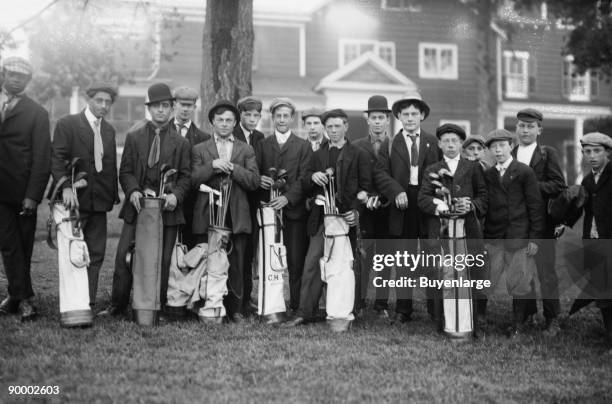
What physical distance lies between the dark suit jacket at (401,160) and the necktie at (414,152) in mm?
29

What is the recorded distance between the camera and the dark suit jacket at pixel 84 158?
20.0ft

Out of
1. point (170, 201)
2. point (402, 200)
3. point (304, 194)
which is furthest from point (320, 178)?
point (170, 201)

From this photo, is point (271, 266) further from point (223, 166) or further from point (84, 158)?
point (84, 158)

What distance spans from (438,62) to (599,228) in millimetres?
21374

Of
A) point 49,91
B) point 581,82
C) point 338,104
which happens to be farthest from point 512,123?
point 49,91

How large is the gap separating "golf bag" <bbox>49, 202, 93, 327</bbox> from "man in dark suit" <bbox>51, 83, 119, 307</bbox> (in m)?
0.24

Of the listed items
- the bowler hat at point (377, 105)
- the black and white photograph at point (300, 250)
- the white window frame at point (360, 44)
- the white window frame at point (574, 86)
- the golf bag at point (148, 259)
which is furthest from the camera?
the white window frame at point (574, 86)

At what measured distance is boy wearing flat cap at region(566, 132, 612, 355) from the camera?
5582mm

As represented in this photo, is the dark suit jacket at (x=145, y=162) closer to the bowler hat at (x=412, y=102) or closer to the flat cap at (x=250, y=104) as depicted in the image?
the flat cap at (x=250, y=104)

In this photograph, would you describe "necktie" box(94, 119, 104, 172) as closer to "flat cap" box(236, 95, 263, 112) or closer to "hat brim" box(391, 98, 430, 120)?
"flat cap" box(236, 95, 263, 112)

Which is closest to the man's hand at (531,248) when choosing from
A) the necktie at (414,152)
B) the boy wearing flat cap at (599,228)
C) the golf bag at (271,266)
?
the boy wearing flat cap at (599,228)

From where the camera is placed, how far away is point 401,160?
6566 millimetres

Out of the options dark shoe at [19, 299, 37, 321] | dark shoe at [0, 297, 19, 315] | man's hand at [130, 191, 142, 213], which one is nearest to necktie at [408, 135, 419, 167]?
man's hand at [130, 191, 142, 213]

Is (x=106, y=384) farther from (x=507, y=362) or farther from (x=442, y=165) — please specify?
(x=442, y=165)
